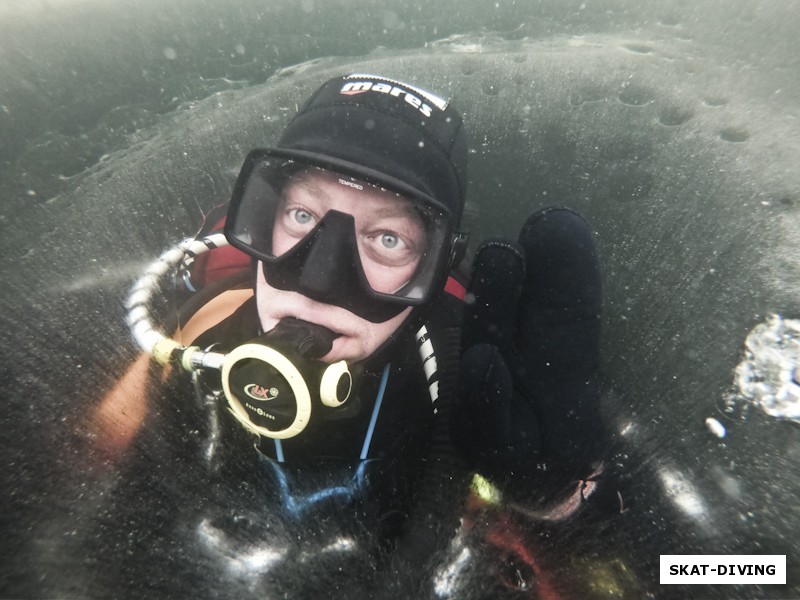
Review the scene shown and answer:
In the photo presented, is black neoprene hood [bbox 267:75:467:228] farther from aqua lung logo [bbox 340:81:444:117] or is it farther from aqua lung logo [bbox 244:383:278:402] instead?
aqua lung logo [bbox 244:383:278:402]

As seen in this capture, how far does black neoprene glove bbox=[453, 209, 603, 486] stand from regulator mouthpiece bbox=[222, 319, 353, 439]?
0.51 m

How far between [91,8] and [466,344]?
595 cm

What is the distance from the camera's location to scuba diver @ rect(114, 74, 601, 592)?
4.69 feet

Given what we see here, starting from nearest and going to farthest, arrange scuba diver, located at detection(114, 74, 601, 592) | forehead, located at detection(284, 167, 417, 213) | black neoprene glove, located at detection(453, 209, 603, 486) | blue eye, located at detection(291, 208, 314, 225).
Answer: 1. scuba diver, located at detection(114, 74, 601, 592)
2. black neoprene glove, located at detection(453, 209, 603, 486)
3. forehead, located at detection(284, 167, 417, 213)
4. blue eye, located at detection(291, 208, 314, 225)

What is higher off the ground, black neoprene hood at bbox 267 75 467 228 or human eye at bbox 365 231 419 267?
black neoprene hood at bbox 267 75 467 228

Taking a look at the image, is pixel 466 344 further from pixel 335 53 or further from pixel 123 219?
pixel 335 53

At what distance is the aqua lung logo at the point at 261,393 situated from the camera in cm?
129

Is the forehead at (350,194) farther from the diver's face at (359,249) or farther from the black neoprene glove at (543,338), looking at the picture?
the black neoprene glove at (543,338)

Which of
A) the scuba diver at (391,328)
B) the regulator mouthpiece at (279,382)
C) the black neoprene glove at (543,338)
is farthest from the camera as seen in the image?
the black neoprene glove at (543,338)

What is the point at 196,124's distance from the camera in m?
3.52

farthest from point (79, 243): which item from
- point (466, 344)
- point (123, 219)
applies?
point (466, 344)

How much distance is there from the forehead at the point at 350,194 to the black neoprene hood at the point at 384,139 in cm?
8

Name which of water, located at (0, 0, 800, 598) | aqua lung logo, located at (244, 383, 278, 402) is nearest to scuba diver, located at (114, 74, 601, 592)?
aqua lung logo, located at (244, 383, 278, 402)

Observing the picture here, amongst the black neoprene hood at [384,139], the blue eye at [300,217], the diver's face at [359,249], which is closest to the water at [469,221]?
the diver's face at [359,249]
